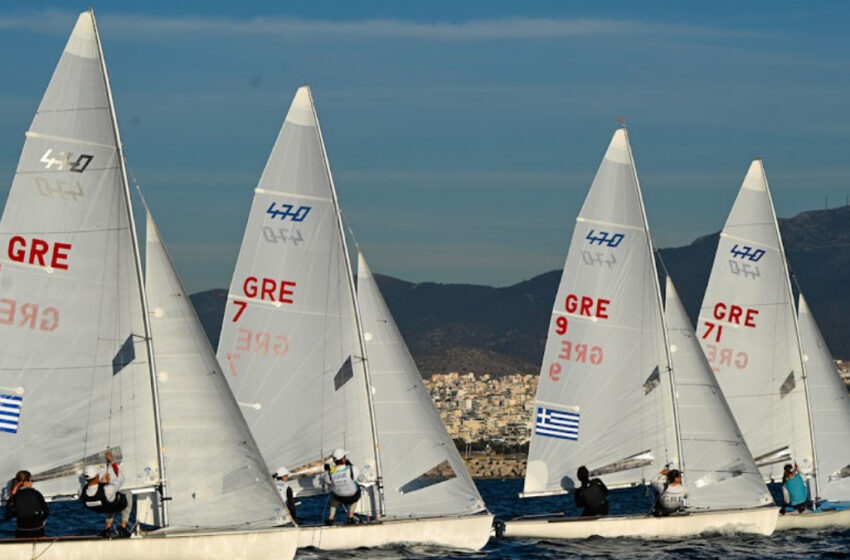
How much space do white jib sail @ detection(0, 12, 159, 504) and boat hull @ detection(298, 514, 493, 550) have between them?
16.9ft

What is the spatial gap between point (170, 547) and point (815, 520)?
20525 mm

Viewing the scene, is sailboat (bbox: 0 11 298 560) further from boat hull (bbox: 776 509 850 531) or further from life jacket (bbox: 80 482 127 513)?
boat hull (bbox: 776 509 850 531)

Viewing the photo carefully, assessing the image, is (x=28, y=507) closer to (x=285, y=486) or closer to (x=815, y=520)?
(x=285, y=486)

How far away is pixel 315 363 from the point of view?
128ft

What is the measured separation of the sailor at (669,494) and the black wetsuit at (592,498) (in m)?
1.23

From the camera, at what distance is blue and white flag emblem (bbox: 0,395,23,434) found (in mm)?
31656

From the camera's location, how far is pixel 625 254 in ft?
143

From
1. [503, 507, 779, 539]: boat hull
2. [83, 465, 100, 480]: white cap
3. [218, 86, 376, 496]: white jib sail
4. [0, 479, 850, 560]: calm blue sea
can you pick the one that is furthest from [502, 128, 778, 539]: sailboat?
[83, 465, 100, 480]: white cap

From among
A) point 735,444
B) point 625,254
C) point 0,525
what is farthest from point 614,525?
point 0,525

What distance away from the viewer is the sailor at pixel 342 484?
3706cm

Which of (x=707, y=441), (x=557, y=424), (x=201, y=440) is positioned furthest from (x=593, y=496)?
(x=201, y=440)

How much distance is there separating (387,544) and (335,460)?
2.08 meters

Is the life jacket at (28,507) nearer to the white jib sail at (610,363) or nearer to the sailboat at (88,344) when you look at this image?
the sailboat at (88,344)

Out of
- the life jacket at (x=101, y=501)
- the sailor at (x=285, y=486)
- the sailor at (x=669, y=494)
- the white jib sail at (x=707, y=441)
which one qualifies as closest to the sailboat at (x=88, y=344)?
the life jacket at (x=101, y=501)
